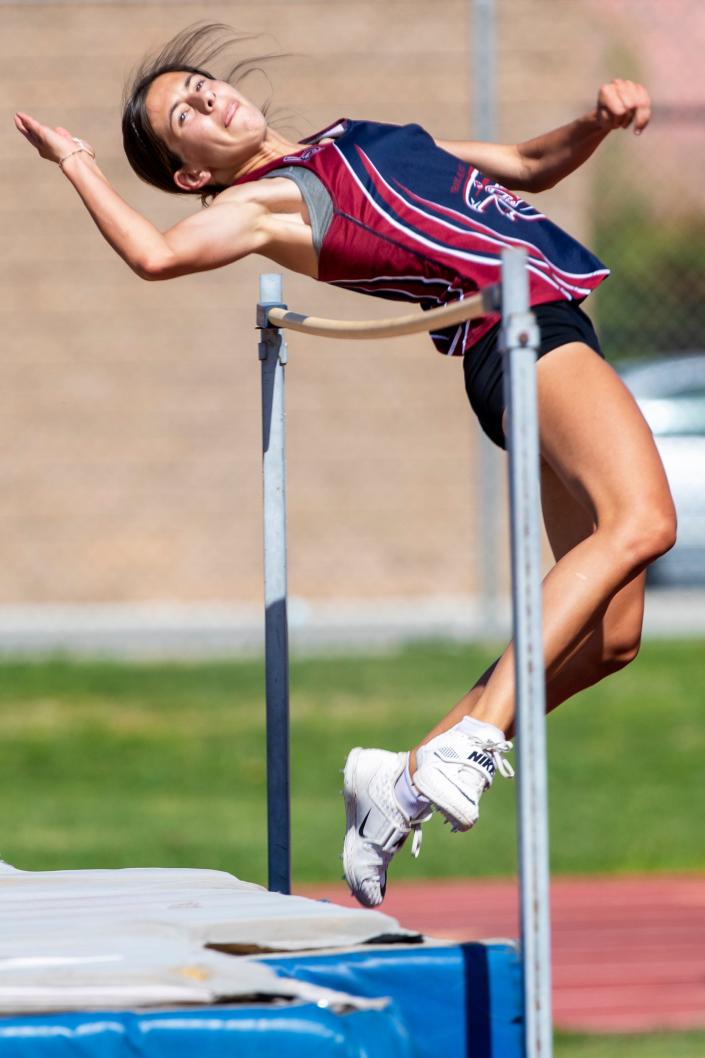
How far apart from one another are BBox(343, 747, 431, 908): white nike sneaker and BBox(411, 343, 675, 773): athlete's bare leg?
0.07m

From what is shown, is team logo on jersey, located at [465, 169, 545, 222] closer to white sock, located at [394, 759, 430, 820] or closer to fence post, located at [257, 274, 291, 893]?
fence post, located at [257, 274, 291, 893]

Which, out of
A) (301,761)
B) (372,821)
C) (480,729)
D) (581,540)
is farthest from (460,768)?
(301,761)

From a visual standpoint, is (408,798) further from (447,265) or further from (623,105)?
(623,105)

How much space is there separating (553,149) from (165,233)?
0.93 m

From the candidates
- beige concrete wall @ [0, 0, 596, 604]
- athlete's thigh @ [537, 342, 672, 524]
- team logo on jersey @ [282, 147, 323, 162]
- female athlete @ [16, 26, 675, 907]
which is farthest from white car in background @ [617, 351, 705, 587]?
athlete's thigh @ [537, 342, 672, 524]

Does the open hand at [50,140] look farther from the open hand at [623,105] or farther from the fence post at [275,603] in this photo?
the open hand at [623,105]

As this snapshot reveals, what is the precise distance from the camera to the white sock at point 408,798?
2752 mm

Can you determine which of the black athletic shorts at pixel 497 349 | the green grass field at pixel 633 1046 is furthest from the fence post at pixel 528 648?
the green grass field at pixel 633 1046

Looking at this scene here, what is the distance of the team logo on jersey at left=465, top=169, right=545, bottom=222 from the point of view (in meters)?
3.14

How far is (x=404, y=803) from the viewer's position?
9.08ft

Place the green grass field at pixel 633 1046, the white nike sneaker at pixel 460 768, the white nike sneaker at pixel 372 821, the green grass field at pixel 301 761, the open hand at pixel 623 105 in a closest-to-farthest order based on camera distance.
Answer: the white nike sneaker at pixel 460 768, the white nike sneaker at pixel 372 821, the open hand at pixel 623 105, the green grass field at pixel 633 1046, the green grass field at pixel 301 761

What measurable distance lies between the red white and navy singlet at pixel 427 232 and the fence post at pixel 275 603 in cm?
34

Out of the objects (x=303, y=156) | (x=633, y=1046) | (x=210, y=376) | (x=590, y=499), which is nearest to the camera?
(x=590, y=499)

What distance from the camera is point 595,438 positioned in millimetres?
2902
